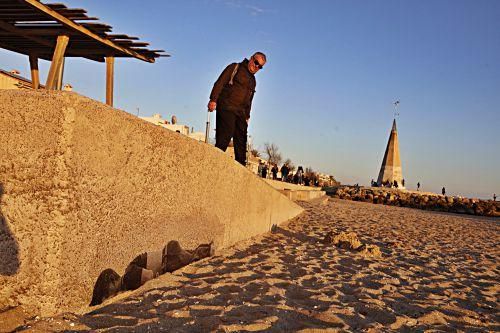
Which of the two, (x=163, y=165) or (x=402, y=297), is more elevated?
(x=163, y=165)

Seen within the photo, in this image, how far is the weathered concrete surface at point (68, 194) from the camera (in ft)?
6.47

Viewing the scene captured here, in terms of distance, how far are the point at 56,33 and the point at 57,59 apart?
0.35 meters

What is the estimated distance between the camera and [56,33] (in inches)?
206

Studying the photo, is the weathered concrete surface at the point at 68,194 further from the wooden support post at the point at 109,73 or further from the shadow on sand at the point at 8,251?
the wooden support post at the point at 109,73

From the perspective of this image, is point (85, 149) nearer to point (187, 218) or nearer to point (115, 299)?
point (115, 299)

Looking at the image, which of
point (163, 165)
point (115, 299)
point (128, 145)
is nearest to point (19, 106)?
point (128, 145)

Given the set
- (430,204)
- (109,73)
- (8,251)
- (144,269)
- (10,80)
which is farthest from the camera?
(430,204)

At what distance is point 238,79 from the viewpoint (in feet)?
16.4

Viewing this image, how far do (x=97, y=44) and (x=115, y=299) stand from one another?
444cm

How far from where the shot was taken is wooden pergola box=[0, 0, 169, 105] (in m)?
4.57

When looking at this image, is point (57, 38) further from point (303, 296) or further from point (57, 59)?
point (303, 296)

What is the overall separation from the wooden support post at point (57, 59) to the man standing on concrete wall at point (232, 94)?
2.23m

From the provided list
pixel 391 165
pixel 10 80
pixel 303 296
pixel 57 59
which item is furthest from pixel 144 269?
pixel 391 165

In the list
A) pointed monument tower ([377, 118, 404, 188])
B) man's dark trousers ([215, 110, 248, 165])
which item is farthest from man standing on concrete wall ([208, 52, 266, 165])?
pointed monument tower ([377, 118, 404, 188])
